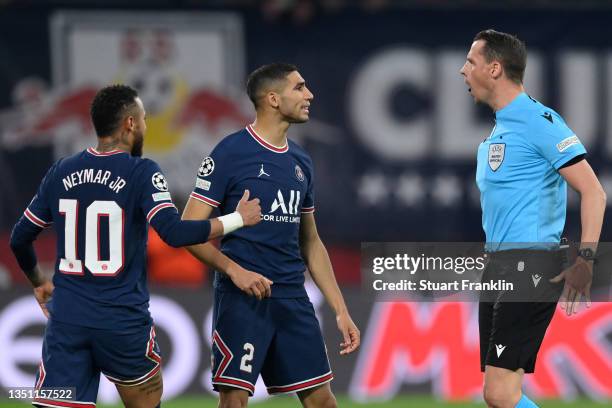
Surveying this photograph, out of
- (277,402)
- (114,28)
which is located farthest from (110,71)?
(277,402)

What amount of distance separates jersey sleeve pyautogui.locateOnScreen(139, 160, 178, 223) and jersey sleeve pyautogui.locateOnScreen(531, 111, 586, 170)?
1.67 meters

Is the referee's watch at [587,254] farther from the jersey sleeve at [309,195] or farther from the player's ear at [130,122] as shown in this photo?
the player's ear at [130,122]

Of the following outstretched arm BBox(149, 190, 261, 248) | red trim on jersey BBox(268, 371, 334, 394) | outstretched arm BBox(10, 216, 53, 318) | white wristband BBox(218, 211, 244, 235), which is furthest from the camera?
red trim on jersey BBox(268, 371, 334, 394)

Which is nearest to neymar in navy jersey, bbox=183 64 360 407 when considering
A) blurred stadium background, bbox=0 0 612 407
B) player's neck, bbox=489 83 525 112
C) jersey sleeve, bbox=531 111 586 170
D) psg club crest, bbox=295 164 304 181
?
psg club crest, bbox=295 164 304 181

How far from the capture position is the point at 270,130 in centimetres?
609

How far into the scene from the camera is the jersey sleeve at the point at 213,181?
586 cm

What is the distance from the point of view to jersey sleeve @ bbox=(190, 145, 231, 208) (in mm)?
5863

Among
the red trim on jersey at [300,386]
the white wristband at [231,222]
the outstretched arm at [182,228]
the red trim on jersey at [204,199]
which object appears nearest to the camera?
the outstretched arm at [182,228]

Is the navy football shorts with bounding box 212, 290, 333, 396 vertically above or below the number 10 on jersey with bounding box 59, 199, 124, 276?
below

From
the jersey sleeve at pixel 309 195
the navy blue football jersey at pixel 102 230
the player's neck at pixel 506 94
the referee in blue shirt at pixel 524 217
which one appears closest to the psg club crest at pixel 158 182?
the navy blue football jersey at pixel 102 230

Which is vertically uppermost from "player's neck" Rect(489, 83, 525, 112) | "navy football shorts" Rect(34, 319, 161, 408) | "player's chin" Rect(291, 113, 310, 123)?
"player's neck" Rect(489, 83, 525, 112)

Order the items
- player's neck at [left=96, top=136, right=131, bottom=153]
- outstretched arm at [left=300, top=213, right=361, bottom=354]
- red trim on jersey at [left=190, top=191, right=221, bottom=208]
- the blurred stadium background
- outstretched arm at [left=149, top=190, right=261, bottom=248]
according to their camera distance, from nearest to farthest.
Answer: outstretched arm at [left=149, top=190, right=261, bottom=248] < player's neck at [left=96, top=136, right=131, bottom=153] < red trim on jersey at [left=190, top=191, right=221, bottom=208] < outstretched arm at [left=300, top=213, right=361, bottom=354] < the blurred stadium background

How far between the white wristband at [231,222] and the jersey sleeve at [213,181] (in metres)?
0.30

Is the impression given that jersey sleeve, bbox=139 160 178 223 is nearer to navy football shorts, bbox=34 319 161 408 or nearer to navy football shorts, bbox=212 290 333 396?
navy football shorts, bbox=34 319 161 408
